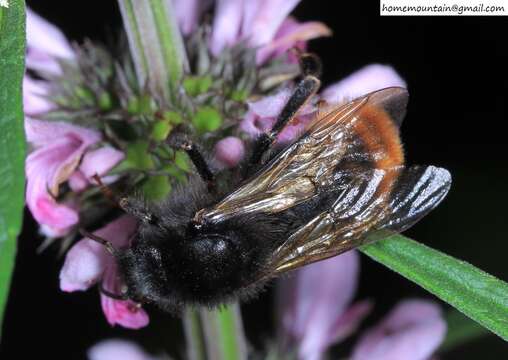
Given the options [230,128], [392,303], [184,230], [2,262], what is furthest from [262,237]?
[392,303]

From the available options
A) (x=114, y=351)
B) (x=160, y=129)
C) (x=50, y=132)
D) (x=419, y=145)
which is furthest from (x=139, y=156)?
(x=419, y=145)

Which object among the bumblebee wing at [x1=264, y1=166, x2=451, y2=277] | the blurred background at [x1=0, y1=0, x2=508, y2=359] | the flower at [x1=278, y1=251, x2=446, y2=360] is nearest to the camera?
the bumblebee wing at [x1=264, y1=166, x2=451, y2=277]

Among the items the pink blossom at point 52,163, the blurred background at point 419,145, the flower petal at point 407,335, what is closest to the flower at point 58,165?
the pink blossom at point 52,163

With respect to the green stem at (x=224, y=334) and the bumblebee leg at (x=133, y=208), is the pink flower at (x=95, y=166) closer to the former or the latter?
the bumblebee leg at (x=133, y=208)

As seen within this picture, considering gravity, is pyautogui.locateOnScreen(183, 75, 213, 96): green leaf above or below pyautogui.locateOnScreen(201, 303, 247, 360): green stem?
above

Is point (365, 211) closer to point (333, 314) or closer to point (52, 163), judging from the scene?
point (52, 163)

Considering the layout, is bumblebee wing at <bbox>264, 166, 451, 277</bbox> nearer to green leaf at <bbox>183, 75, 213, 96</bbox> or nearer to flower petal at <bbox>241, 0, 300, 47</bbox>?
green leaf at <bbox>183, 75, 213, 96</bbox>

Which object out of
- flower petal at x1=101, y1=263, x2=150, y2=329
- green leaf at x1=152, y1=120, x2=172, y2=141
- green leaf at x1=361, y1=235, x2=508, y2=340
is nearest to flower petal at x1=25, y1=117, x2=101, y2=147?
green leaf at x1=152, y1=120, x2=172, y2=141
